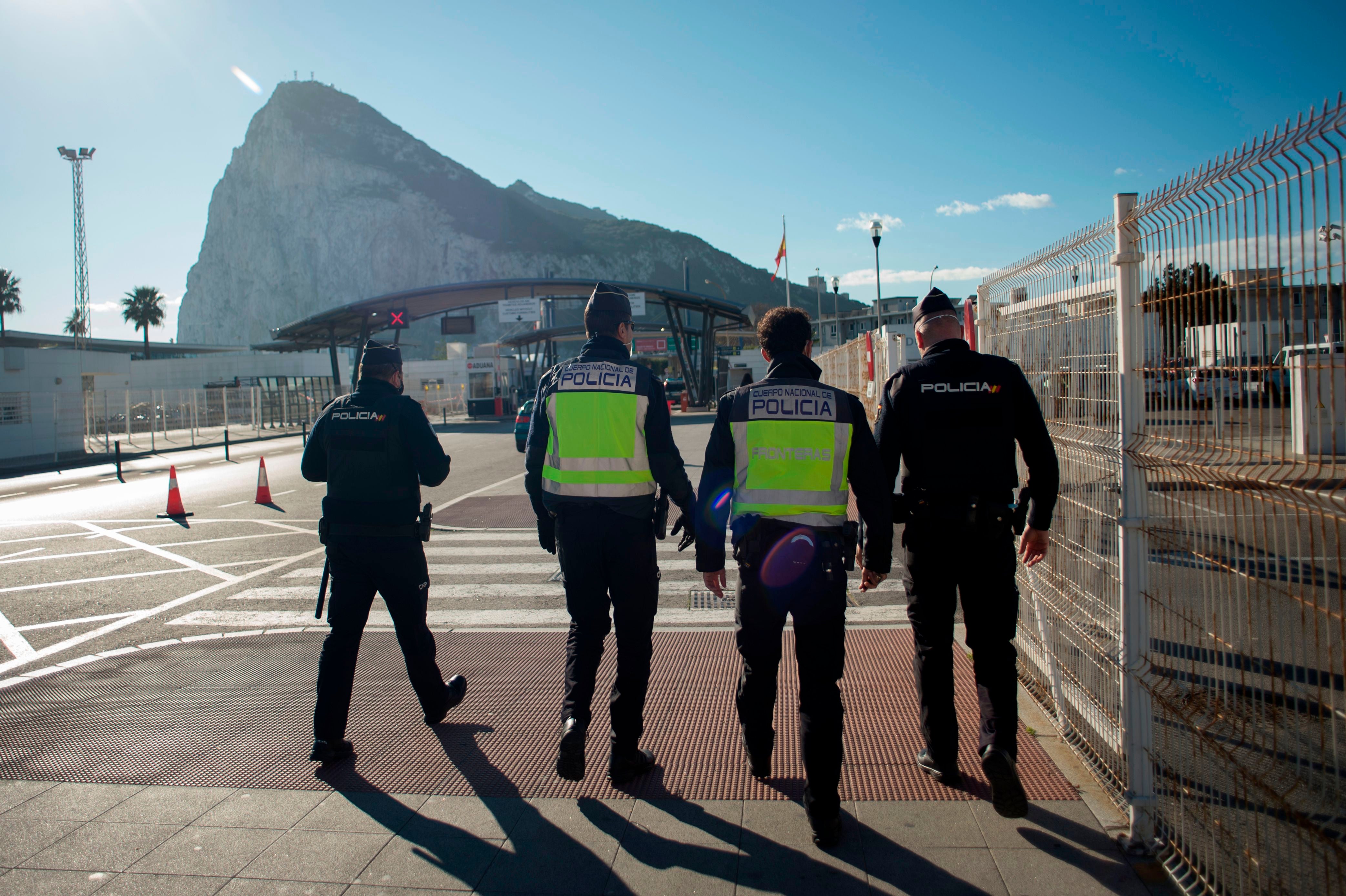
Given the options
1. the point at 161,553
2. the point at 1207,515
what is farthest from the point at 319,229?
the point at 1207,515

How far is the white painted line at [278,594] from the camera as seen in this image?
6738 millimetres

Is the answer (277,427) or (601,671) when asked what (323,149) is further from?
(601,671)

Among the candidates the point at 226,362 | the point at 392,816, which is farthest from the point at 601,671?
the point at 226,362

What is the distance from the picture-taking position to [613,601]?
11.6ft

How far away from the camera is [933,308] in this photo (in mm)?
3410

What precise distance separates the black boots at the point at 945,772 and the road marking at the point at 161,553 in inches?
258

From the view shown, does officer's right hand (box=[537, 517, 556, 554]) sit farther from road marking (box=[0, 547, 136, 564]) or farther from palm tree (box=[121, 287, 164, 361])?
palm tree (box=[121, 287, 164, 361])

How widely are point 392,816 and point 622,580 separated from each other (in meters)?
1.27

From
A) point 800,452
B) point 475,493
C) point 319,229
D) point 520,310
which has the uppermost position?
point 319,229

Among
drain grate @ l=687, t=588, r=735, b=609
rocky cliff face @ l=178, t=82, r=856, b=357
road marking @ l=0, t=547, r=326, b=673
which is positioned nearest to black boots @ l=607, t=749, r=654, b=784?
drain grate @ l=687, t=588, r=735, b=609

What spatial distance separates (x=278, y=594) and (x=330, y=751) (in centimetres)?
369

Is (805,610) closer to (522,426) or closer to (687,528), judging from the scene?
(687,528)

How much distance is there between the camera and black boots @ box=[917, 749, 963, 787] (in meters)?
3.29

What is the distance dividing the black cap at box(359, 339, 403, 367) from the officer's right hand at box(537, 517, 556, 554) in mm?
1060
